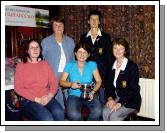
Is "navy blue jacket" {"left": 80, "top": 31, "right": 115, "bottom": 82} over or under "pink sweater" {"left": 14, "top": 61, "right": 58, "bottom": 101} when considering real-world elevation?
over

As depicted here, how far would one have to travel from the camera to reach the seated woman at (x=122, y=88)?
237 cm

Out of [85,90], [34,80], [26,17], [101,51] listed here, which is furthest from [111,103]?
[26,17]

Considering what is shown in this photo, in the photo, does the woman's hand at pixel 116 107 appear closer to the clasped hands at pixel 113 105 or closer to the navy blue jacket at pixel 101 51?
the clasped hands at pixel 113 105

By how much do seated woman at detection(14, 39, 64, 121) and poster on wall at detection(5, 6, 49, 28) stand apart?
1.60 feet

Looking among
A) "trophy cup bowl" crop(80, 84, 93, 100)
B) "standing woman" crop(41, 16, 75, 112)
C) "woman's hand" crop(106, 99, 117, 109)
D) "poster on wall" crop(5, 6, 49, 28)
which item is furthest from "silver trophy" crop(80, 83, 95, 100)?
"poster on wall" crop(5, 6, 49, 28)

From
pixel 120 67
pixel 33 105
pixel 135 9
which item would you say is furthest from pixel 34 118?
pixel 135 9

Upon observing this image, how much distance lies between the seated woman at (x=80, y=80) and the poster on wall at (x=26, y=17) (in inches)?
30.4

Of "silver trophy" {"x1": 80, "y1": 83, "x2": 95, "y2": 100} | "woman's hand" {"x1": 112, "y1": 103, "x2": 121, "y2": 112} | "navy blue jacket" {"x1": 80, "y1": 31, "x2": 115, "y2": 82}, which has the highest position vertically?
"navy blue jacket" {"x1": 80, "y1": 31, "x2": 115, "y2": 82}

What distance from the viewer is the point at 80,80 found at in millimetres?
2471

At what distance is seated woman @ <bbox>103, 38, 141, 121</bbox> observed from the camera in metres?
2.37

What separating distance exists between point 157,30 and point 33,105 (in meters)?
1.21

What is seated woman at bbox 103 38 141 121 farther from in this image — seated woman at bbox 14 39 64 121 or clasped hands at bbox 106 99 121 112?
seated woman at bbox 14 39 64 121

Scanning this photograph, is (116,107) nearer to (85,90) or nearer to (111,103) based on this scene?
(111,103)

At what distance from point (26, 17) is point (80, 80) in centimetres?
108
